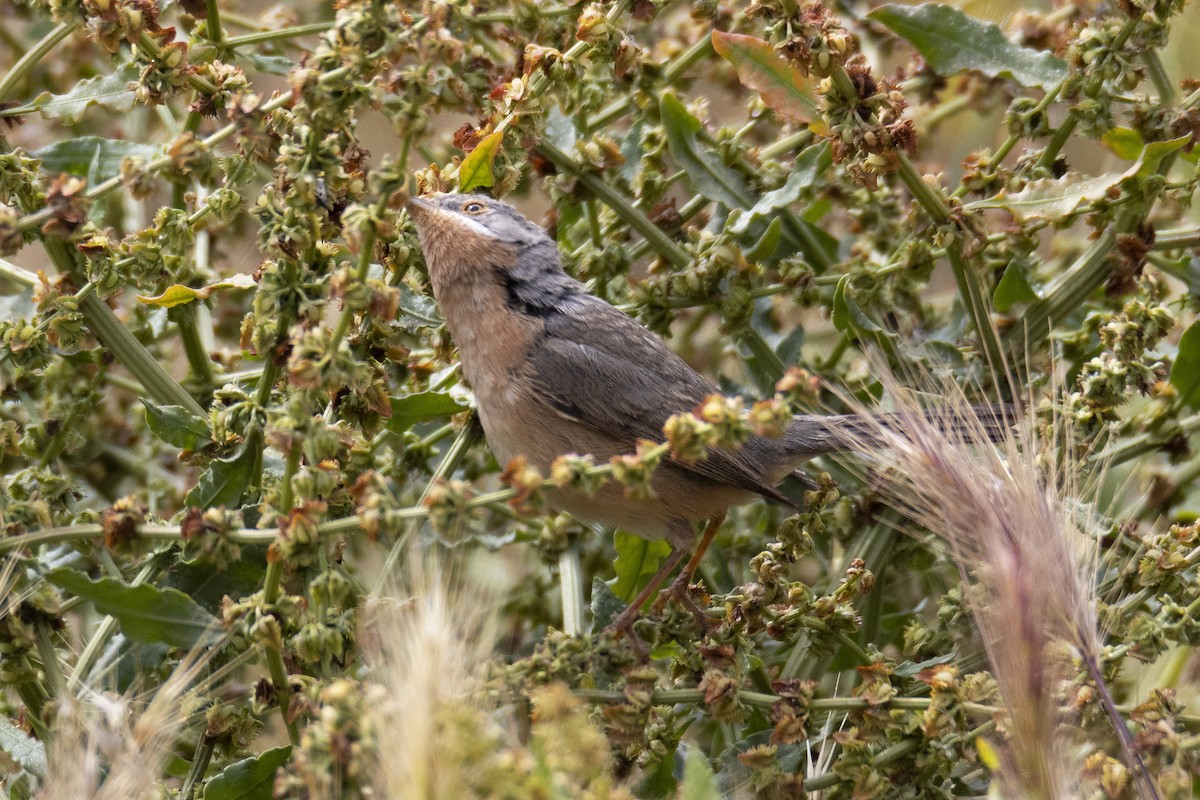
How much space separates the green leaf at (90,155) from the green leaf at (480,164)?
823mm

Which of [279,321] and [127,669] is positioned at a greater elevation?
[279,321]

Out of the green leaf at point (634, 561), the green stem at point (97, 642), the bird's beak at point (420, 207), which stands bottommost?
the green leaf at point (634, 561)

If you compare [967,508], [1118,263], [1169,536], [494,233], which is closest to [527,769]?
[967,508]

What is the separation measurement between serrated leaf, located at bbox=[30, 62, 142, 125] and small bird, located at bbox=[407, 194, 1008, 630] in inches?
30.3

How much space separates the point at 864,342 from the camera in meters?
3.15

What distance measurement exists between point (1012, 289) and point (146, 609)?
7.39 ft

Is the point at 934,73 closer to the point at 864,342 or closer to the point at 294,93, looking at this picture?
the point at 864,342

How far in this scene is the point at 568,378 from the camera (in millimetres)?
3359

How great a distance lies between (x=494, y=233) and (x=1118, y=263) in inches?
65.8

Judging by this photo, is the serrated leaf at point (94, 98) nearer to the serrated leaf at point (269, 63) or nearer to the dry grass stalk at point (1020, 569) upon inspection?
the serrated leaf at point (269, 63)

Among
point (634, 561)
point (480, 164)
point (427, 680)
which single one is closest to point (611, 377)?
point (634, 561)

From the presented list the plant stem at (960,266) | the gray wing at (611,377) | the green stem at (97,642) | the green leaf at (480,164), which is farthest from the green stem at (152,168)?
the plant stem at (960,266)

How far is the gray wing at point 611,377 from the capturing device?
3338 mm

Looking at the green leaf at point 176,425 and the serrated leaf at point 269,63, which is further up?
the serrated leaf at point 269,63
